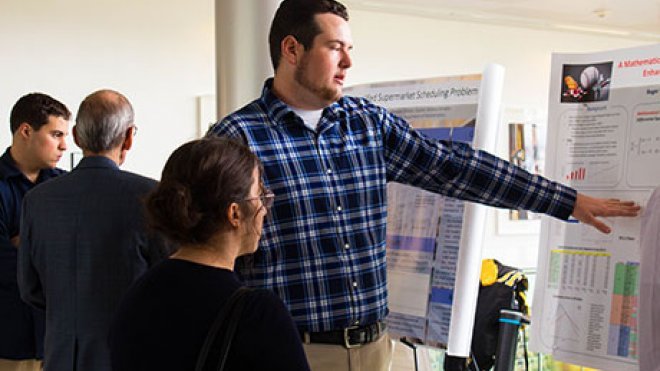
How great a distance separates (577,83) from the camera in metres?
2.15

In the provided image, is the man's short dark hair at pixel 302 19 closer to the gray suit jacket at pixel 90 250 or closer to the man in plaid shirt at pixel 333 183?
the man in plaid shirt at pixel 333 183

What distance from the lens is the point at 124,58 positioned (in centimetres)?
511

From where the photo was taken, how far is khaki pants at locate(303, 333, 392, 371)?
73.2 inches

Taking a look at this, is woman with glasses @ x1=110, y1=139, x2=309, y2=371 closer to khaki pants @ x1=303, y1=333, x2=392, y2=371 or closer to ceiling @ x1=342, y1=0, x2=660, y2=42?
khaki pants @ x1=303, y1=333, x2=392, y2=371

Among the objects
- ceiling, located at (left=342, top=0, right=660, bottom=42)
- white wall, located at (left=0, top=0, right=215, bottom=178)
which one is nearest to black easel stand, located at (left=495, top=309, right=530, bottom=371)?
white wall, located at (left=0, top=0, right=215, bottom=178)

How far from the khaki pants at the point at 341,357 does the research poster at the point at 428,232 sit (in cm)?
42

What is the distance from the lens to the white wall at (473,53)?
6309 mm

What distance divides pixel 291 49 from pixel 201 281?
36.4 inches

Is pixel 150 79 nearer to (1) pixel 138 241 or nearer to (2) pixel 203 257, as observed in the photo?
(1) pixel 138 241

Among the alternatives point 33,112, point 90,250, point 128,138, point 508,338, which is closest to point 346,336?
point 90,250

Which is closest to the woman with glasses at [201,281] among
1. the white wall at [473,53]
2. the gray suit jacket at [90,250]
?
the gray suit jacket at [90,250]

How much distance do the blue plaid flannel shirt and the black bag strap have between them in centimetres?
70

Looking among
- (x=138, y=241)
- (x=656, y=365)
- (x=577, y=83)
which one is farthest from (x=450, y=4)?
(x=656, y=365)

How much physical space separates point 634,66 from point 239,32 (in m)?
1.54
